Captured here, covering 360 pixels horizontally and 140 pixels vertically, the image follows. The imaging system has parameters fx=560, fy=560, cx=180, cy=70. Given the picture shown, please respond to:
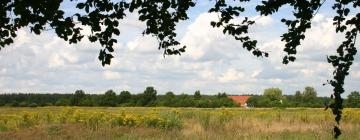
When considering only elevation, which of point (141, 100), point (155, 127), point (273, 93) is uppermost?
point (273, 93)

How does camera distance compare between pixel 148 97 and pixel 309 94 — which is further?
pixel 309 94

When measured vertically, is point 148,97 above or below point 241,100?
above

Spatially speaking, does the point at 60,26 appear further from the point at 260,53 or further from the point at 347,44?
the point at 347,44

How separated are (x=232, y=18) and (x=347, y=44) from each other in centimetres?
111

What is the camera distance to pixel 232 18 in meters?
5.36

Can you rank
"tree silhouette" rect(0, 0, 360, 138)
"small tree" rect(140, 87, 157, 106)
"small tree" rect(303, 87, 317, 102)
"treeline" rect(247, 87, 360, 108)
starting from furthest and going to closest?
"small tree" rect(303, 87, 317, 102) < "small tree" rect(140, 87, 157, 106) < "treeline" rect(247, 87, 360, 108) < "tree silhouette" rect(0, 0, 360, 138)

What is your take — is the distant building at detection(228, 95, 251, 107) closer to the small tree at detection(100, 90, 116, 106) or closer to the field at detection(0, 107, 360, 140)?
the small tree at detection(100, 90, 116, 106)

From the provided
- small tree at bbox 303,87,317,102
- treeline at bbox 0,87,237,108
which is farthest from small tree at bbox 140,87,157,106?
small tree at bbox 303,87,317,102

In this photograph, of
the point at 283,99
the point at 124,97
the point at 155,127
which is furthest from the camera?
the point at 283,99

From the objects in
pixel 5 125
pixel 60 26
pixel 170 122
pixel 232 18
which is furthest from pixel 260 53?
pixel 5 125

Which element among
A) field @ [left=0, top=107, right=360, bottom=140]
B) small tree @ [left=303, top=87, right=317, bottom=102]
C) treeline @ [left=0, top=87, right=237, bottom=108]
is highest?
small tree @ [left=303, top=87, right=317, bottom=102]

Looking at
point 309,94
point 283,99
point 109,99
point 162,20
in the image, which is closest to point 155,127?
point 162,20

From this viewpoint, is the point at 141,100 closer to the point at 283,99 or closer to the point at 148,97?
the point at 148,97

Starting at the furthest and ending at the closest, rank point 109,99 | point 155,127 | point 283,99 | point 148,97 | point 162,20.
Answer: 1. point 283,99
2. point 148,97
3. point 109,99
4. point 155,127
5. point 162,20
